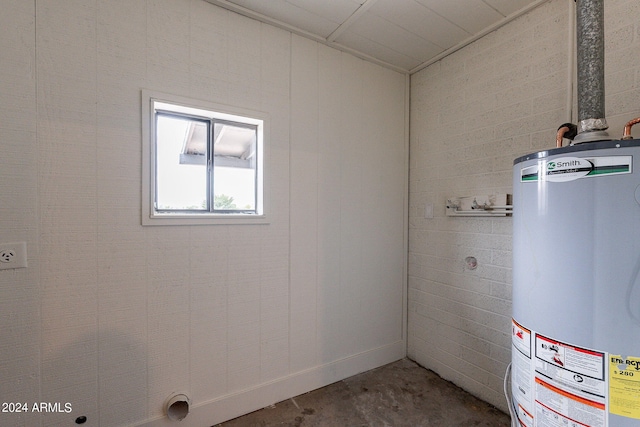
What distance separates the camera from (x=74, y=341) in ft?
4.73

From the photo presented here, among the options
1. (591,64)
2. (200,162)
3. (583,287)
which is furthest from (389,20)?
(583,287)

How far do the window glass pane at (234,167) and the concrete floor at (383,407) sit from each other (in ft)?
4.65

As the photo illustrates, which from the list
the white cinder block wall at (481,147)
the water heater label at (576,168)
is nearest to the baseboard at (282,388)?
the white cinder block wall at (481,147)

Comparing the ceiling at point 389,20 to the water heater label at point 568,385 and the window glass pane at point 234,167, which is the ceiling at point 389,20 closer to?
the window glass pane at point 234,167

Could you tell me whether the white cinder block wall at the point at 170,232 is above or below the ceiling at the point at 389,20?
below

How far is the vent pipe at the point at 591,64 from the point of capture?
44.9 inches

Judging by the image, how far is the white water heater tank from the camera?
793mm

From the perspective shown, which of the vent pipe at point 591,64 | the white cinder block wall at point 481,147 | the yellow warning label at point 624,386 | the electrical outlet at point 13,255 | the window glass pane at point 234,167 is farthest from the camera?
the window glass pane at point 234,167

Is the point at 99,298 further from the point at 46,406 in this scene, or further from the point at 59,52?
the point at 59,52

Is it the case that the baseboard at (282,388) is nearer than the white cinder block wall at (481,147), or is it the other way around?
the white cinder block wall at (481,147)

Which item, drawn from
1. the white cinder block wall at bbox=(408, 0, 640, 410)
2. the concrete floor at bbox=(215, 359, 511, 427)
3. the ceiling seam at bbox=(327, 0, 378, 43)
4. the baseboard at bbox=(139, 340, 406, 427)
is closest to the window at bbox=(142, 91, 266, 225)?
the ceiling seam at bbox=(327, 0, 378, 43)

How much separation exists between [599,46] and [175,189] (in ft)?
7.35

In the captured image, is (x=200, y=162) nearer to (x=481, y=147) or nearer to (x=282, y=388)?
(x=282, y=388)

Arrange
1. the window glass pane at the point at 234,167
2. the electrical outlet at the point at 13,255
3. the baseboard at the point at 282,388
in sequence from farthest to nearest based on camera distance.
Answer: the window glass pane at the point at 234,167, the baseboard at the point at 282,388, the electrical outlet at the point at 13,255
